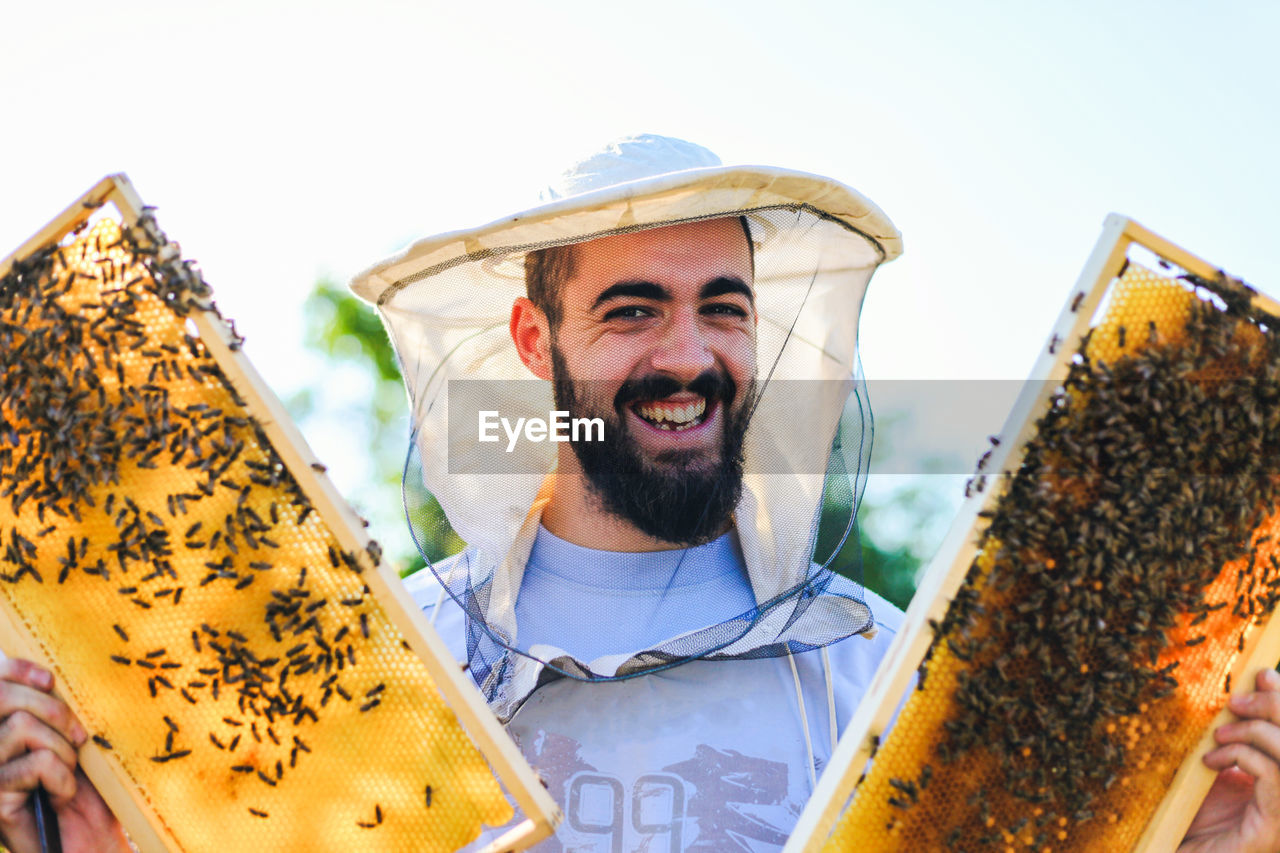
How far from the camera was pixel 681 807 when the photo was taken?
9.64ft

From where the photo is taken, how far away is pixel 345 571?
91.7 inches

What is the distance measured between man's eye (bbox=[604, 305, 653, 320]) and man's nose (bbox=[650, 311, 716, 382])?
0.31 feet

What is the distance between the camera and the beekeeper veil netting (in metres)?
3.20

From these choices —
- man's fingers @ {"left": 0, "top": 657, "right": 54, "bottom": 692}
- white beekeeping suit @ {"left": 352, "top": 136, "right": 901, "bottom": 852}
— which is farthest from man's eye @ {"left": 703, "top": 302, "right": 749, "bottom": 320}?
man's fingers @ {"left": 0, "top": 657, "right": 54, "bottom": 692}

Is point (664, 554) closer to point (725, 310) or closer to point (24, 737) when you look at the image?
point (725, 310)

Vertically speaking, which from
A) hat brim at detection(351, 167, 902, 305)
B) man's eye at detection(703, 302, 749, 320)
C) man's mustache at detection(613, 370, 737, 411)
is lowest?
man's mustache at detection(613, 370, 737, 411)

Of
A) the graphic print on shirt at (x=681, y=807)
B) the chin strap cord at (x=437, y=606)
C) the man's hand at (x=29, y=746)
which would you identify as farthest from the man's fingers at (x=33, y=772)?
the chin strap cord at (x=437, y=606)

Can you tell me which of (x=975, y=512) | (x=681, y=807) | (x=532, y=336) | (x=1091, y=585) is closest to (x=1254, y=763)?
(x=1091, y=585)

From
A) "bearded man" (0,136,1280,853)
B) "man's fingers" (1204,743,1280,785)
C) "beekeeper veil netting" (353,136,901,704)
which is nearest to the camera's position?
"man's fingers" (1204,743,1280,785)

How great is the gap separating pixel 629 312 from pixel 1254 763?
2.24m

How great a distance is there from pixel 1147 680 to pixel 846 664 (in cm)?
114

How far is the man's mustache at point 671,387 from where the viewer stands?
11.4 ft

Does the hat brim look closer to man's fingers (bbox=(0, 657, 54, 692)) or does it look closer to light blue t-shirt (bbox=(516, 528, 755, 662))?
light blue t-shirt (bbox=(516, 528, 755, 662))

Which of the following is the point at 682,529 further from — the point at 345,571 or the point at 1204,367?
the point at 1204,367
